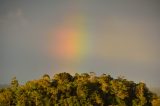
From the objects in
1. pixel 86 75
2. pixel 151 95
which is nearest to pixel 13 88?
pixel 86 75

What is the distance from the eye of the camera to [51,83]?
10575 cm

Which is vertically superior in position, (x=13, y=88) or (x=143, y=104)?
(x=13, y=88)

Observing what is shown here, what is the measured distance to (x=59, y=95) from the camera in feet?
337

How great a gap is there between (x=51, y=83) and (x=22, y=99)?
8196 mm

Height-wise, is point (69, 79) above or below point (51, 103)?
above

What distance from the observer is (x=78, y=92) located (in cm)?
10219

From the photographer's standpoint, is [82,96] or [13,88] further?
[13,88]

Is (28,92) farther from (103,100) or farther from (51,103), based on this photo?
(103,100)

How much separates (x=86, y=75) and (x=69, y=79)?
210 inches

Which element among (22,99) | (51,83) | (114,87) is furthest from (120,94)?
(22,99)

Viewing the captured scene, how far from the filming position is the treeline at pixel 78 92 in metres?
101

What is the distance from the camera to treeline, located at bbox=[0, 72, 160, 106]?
Result: 332 feet

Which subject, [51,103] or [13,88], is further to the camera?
[13,88]

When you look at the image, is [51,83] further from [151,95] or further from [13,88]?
[151,95]
